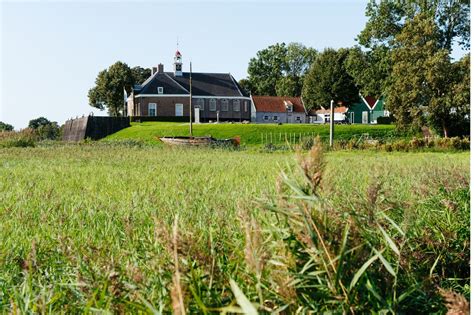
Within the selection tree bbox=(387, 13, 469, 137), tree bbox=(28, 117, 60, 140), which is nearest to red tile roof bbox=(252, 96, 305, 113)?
tree bbox=(28, 117, 60, 140)

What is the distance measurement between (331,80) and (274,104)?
44.0ft

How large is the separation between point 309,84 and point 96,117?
2693 cm

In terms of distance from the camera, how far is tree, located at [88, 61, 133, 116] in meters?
73.6

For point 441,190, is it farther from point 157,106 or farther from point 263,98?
point 263,98

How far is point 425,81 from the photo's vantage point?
3875 cm

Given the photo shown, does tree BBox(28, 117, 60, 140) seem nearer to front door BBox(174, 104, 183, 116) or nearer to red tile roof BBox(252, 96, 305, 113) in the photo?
front door BBox(174, 104, 183, 116)

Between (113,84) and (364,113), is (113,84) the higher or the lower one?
the higher one

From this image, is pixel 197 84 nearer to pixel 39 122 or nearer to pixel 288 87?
pixel 39 122

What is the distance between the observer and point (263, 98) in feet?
249

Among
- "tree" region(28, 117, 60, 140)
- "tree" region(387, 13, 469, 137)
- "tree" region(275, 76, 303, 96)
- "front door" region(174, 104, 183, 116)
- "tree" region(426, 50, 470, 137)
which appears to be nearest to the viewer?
"tree" region(426, 50, 470, 137)

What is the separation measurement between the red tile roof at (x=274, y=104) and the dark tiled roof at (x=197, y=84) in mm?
4619

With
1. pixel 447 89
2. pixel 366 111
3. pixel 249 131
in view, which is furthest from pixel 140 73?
pixel 447 89

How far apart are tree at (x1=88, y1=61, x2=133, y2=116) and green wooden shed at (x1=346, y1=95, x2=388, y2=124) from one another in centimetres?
3026

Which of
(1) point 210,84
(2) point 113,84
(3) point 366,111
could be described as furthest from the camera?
(3) point 366,111
